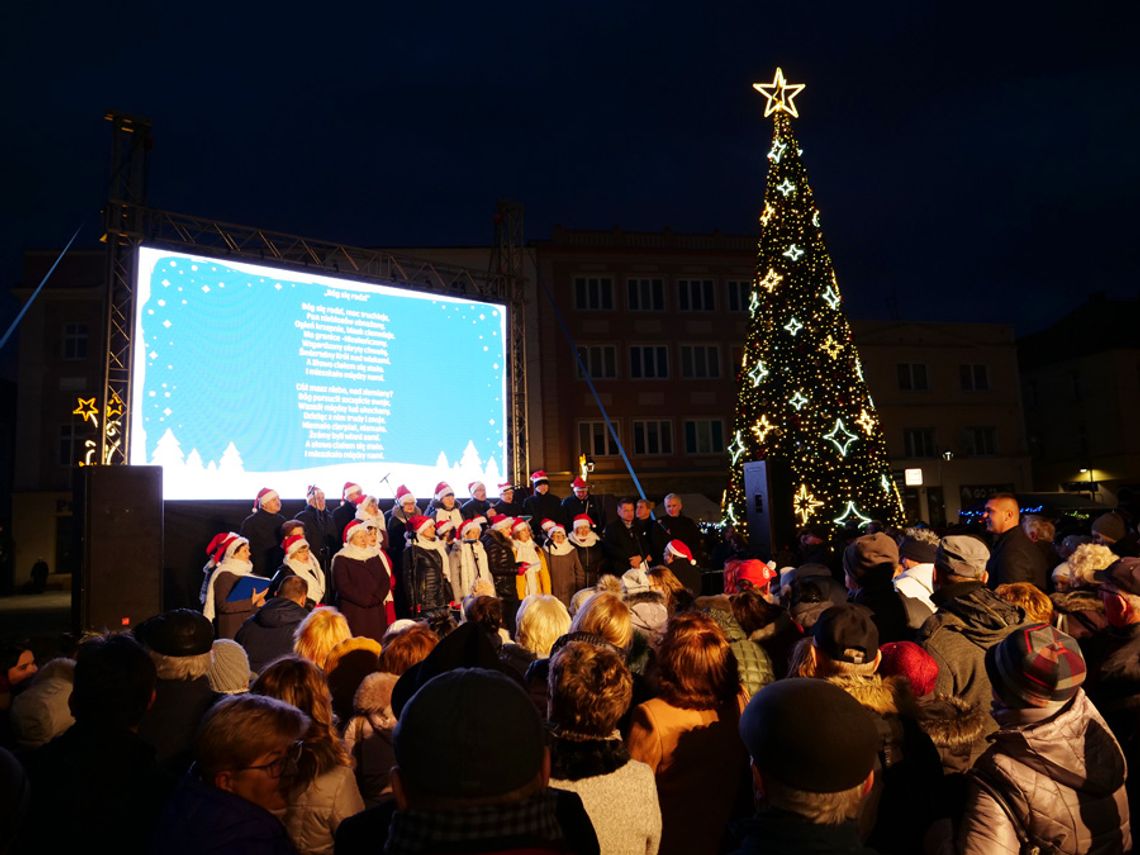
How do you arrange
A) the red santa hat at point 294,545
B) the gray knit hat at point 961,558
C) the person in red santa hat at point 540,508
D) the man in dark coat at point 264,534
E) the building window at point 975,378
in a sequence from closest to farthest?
1. the gray knit hat at point 961,558
2. the red santa hat at point 294,545
3. the man in dark coat at point 264,534
4. the person in red santa hat at point 540,508
5. the building window at point 975,378

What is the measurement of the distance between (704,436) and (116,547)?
25166 millimetres

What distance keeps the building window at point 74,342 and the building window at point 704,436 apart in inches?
884

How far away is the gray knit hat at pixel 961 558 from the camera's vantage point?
4.21 m

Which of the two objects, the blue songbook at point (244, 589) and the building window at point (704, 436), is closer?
the blue songbook at point (244, 589)

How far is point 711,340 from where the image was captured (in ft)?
106

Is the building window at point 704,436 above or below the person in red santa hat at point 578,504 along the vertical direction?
above

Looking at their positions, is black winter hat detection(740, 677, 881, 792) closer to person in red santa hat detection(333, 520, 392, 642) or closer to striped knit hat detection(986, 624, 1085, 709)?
striped knit hat detection(986, 624, 1085, 709)

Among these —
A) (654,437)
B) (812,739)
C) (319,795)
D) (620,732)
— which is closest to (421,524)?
(620,732)

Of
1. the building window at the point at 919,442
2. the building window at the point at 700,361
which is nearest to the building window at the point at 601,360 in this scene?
the building window at the point at 700,361

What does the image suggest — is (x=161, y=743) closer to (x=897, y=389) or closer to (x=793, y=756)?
(x=793, y=756)

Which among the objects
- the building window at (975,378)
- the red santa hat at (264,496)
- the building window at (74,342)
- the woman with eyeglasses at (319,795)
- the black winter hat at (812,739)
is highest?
the building window at (74,342)

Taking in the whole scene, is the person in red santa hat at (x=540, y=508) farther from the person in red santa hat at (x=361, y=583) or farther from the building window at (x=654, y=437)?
the building window at (x=654, y=437)

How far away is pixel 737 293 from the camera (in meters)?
33.0

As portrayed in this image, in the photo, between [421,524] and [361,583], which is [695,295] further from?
[361,583]
